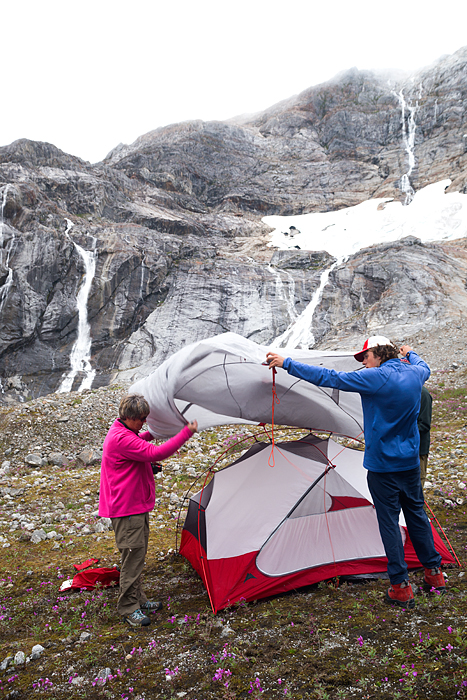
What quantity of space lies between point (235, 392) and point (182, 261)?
4346 centimetres

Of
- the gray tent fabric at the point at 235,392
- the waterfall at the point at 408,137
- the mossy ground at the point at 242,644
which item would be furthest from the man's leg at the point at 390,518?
the waterfall at the point at 408,137

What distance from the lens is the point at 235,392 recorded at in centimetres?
525

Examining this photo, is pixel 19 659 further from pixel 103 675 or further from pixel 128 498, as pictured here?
pixel 128 498

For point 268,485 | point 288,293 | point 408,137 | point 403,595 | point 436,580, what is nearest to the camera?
point 403,595

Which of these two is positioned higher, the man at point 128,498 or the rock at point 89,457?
the man at point 128,498

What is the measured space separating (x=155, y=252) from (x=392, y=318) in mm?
28417

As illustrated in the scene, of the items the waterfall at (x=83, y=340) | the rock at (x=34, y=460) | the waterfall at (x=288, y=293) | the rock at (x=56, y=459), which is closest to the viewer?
the rock at (x=34, y=460)

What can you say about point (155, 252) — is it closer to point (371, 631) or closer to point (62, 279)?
point (62, 279)

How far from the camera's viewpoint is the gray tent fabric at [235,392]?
504 centimetres

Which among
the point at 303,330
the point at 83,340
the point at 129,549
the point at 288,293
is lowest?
the point at 303,330

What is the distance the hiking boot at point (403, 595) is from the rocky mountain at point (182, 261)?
28.2 m

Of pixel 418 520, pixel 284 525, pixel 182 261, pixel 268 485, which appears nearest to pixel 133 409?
pixel 268 485

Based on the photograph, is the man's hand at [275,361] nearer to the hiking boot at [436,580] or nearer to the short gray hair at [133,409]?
the short gray hair at [133,409]

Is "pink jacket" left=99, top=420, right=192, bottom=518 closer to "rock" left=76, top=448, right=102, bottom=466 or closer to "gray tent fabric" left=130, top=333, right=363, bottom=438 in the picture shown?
"gray tent fabric" left=130, top=333, right=363, bottom=438
